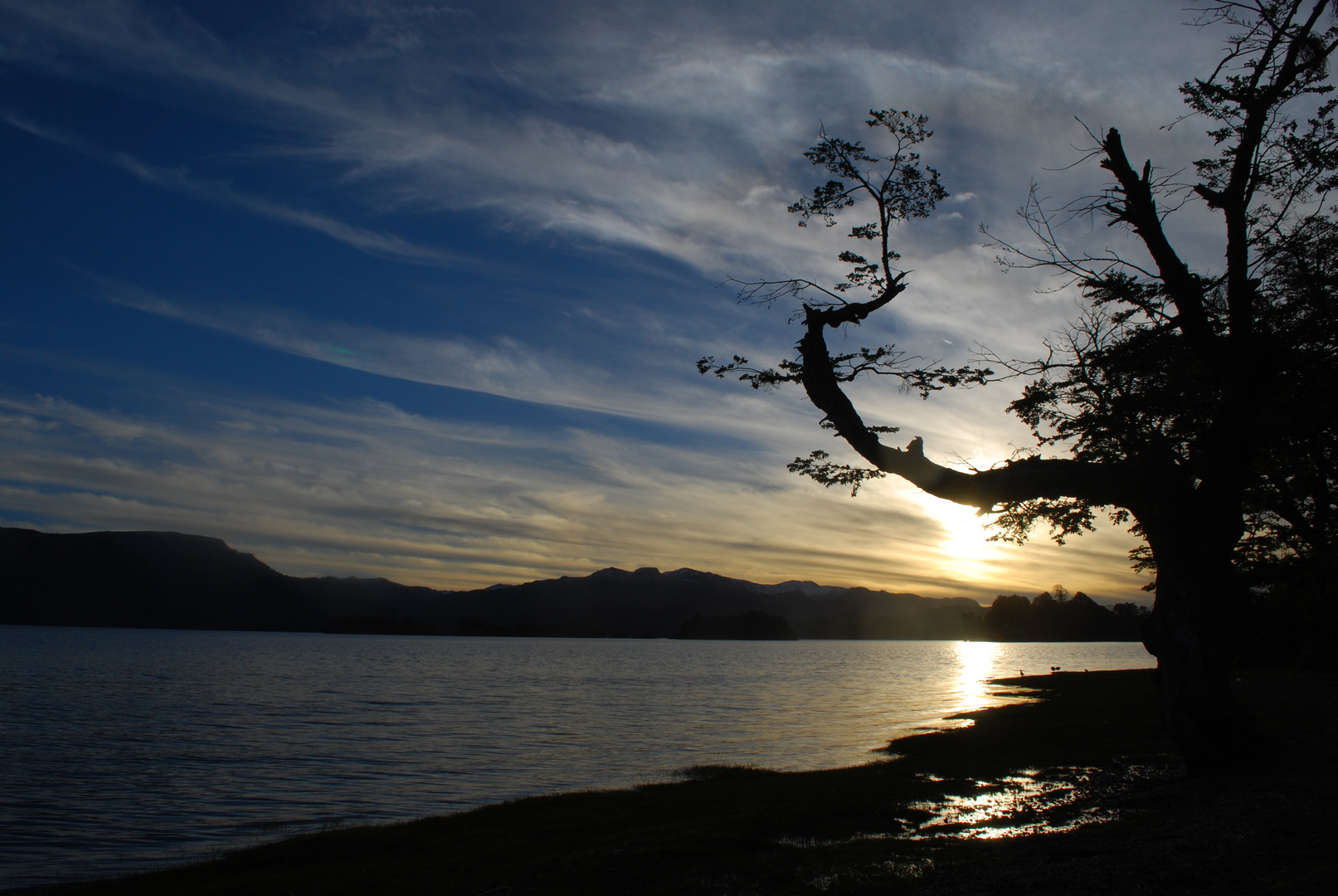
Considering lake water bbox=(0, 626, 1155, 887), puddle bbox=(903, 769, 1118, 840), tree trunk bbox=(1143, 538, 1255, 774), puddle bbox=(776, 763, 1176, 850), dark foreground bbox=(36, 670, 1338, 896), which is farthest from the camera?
lake water bbox=(0, 626, 1155, 887)

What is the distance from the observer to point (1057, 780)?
1905 cm

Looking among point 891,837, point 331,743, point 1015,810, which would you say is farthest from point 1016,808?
point 331,743

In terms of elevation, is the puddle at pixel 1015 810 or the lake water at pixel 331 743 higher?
the puddle at pixel 1015 810

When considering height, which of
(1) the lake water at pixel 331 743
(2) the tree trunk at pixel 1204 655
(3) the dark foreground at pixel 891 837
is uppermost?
(2) the tree trunk at pixel 1204 655

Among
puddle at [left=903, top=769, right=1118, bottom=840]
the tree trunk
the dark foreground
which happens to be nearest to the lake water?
the dark foreground

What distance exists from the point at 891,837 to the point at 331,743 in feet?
96.2

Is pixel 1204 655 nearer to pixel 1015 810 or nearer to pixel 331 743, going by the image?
pixel 1015 810

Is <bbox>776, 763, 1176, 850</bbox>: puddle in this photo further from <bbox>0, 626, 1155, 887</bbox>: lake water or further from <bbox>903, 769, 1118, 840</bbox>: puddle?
<bbox>0, 626, 1155, 887</bbox>: lake water

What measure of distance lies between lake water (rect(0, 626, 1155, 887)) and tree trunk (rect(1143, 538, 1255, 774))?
626 inches

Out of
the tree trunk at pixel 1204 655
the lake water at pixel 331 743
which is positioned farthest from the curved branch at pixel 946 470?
the lake water at pixel 331 743

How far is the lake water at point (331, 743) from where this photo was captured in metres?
20.7

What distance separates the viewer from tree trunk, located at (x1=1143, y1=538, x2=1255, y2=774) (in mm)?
14648

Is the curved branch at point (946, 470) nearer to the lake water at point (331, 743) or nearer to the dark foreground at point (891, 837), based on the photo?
the dark foreground at point (891, 837)

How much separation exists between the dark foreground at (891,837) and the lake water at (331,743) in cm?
409
